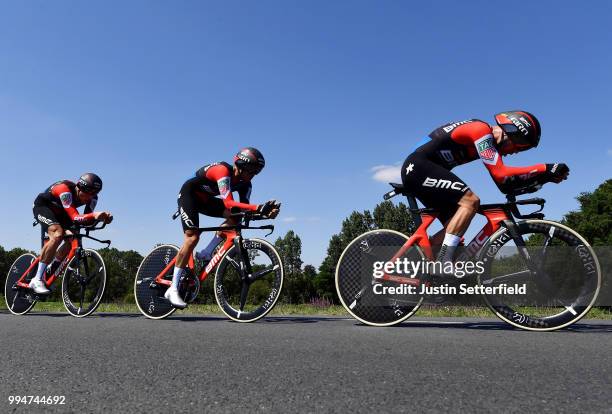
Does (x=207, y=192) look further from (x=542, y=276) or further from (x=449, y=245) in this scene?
(x=542, y=276)

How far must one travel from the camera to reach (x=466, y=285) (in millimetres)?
5082

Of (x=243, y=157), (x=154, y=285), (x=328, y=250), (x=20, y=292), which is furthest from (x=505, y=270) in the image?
(x=328, y=250)

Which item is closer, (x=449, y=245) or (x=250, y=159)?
(x=449, y=245)

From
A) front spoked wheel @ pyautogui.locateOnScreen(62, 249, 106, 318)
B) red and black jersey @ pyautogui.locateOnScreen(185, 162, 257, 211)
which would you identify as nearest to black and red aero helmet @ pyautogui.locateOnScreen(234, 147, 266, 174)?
red and black jersey @ pyautogui.locateOnScreen(185, 162, 257, 211)

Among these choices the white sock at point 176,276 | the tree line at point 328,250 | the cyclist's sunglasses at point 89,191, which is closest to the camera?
the white sock at point 176,276

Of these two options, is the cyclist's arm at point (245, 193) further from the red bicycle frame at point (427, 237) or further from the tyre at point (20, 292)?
the tyre at point (20, 292)

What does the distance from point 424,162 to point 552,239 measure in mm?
1512

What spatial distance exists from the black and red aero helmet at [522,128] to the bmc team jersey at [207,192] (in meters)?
3.55

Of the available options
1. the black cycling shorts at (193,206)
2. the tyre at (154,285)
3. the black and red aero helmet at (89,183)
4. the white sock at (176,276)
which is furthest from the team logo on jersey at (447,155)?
the black and red aero helmet at (89,183)

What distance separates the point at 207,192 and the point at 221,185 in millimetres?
686

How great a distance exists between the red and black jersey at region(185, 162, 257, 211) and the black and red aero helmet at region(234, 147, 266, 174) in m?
0.19

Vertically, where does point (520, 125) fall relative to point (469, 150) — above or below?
above

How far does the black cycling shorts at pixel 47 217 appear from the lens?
28.4 feet

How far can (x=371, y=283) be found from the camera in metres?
5.63
